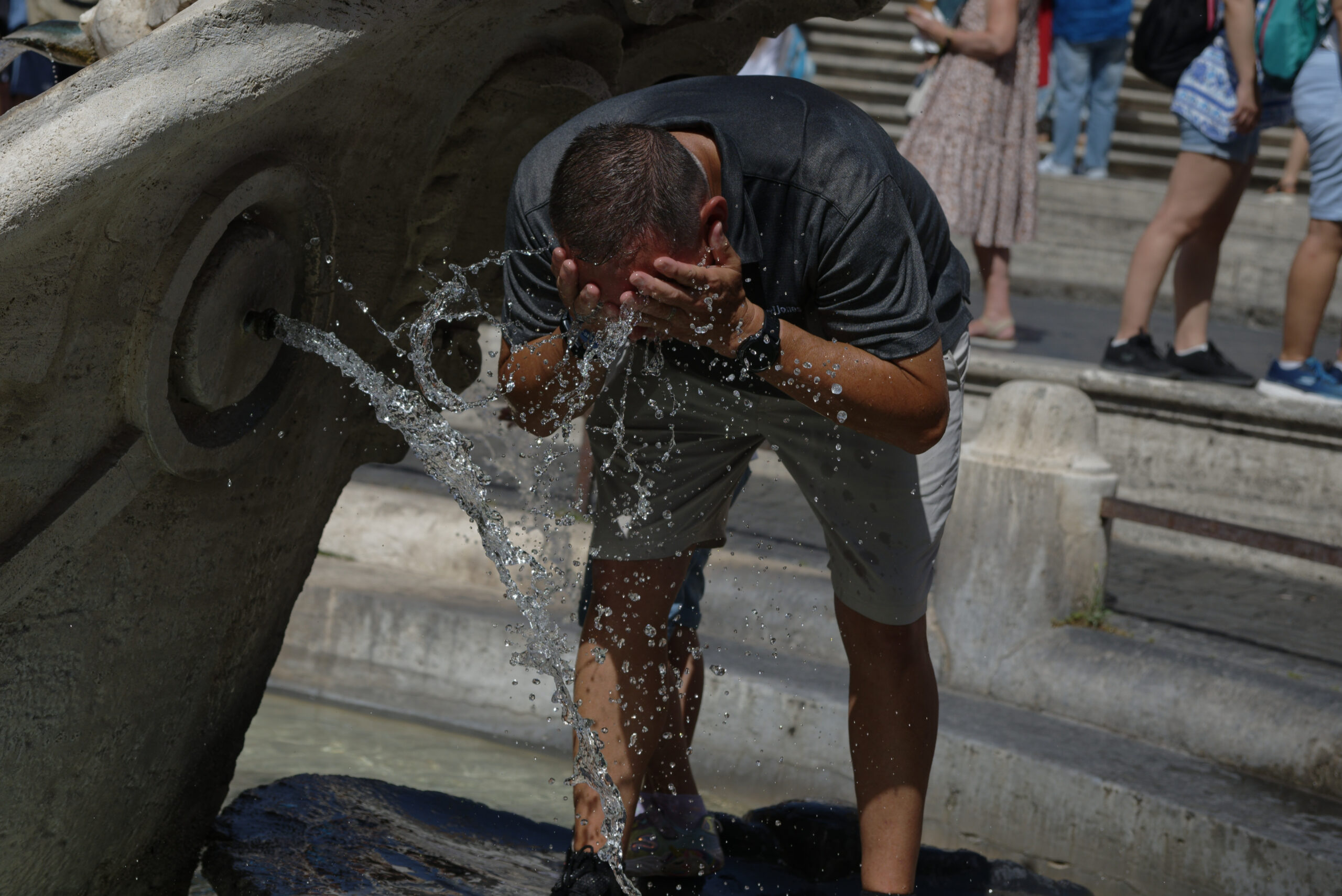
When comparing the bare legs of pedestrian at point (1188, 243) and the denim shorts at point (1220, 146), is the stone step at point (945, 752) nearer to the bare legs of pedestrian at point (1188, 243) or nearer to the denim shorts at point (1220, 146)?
the bare legs of pedestrian at point (1188, 243)

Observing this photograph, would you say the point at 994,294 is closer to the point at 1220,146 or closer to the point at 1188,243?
the point at 1188,243

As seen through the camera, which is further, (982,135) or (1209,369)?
(982,135)

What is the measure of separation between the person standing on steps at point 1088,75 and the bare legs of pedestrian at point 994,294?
3124 mm

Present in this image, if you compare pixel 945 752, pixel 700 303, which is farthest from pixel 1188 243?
pixel 700 303

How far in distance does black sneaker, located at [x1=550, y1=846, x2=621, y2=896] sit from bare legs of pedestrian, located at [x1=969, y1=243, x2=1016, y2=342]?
3.42 metres

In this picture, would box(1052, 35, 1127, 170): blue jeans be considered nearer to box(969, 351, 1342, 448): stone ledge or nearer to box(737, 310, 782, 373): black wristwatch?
box(969, 351, 1342, 448): stone ledge

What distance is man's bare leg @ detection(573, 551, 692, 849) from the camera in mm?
2184

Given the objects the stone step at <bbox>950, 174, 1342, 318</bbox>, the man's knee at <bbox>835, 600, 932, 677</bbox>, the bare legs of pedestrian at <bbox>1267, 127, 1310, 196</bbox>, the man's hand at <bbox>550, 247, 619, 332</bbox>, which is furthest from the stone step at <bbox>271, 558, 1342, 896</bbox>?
the bare legs of pedestrian at <bbox>1267, 127, 1310, 196</bbox>

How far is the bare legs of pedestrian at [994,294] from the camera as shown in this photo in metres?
5.16

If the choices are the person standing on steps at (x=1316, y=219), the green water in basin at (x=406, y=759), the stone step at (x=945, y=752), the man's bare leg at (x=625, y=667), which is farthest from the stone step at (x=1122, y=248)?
the man's bare leg at (x=625, y=667)

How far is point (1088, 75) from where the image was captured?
805cm

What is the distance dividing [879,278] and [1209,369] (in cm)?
304

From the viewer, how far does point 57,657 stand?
1.80m

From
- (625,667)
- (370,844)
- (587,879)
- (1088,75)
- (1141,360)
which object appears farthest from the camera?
(1088,75)
